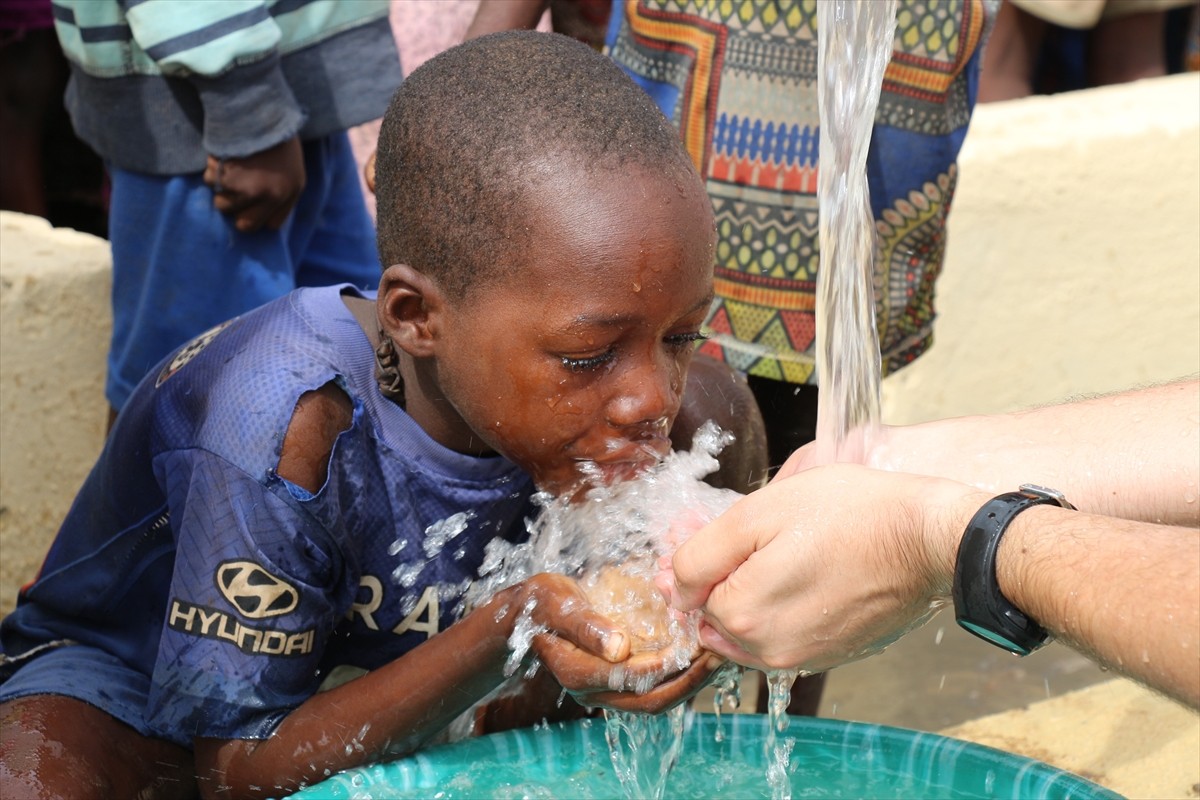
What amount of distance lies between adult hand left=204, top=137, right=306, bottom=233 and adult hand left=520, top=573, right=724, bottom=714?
1.33 m

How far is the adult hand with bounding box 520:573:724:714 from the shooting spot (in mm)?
1978

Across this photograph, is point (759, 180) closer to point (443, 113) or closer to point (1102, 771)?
point (443, 113)

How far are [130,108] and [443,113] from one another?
1194 millimetres

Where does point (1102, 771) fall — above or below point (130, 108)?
below

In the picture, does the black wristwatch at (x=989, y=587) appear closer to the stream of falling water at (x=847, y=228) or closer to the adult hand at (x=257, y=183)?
the stream of falling water at (x=847, y=228)

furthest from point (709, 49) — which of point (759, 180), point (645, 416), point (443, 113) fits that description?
point (645, 416)

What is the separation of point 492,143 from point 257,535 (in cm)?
63

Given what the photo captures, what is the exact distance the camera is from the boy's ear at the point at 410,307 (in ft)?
7.04

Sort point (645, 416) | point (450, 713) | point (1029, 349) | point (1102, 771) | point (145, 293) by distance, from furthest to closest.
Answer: point (1029, 349)
point (145, 293)
point (1102, 771)
point (450, 713)
point (645, 416)

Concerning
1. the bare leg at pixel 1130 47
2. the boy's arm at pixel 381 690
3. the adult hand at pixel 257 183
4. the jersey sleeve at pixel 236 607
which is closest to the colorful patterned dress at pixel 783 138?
the adult hand at pixel 257 183

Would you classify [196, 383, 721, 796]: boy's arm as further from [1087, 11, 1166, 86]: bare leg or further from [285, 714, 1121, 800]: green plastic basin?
[1087, 11, 1166, 86]: bare leg

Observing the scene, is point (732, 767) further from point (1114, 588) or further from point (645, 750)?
point (1114, 588)

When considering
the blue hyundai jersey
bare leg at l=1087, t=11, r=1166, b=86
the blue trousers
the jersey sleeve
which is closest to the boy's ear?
the blue hyundai jersey

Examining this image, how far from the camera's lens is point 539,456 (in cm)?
213
